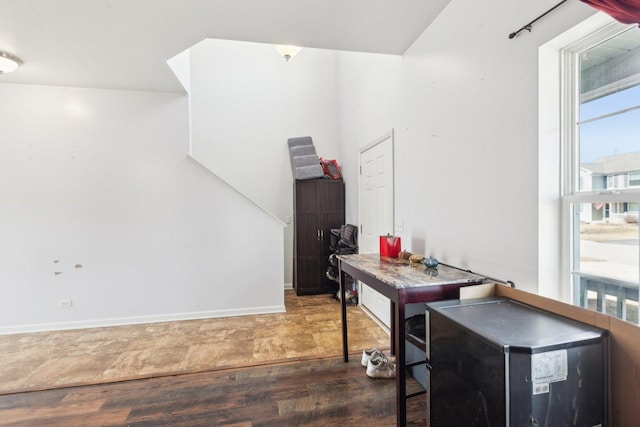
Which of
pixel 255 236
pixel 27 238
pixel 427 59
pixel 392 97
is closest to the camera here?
pixel 427 59

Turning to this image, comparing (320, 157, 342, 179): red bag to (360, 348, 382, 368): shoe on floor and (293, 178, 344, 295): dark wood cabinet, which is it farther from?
(360, 348, 382, 368): shoe on floor

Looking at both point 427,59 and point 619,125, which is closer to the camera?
point 619,125

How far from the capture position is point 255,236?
3.73 metres

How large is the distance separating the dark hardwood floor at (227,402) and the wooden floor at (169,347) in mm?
147

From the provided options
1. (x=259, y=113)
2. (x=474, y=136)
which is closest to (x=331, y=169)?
(x=259, y=113)

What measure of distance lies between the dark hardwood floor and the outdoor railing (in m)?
1.15

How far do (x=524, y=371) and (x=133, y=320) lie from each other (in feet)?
12.3

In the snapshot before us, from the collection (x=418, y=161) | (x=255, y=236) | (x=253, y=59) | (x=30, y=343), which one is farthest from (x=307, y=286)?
(x=253, y=59)

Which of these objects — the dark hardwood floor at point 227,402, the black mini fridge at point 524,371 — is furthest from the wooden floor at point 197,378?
the black mini fridge at point 524,371

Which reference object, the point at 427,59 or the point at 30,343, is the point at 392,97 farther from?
the point at 30,343

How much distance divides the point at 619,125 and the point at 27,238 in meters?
4.81

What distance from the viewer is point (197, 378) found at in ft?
7.47

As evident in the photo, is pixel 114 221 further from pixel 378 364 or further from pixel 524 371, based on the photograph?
pixel 524 371

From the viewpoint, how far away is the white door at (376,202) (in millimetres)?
3021
